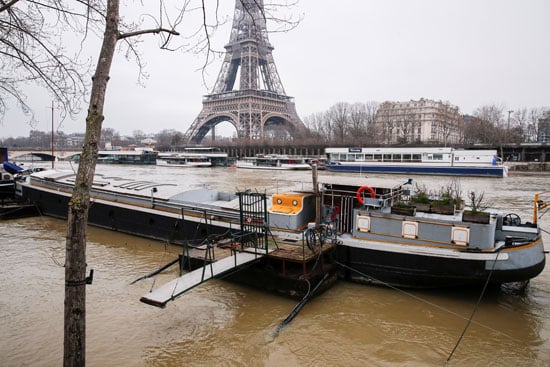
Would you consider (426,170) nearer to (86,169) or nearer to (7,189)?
(7,189)

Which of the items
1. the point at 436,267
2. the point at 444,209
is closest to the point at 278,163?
the point at 444,209

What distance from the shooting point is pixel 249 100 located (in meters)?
105

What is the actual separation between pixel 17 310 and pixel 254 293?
232 inches

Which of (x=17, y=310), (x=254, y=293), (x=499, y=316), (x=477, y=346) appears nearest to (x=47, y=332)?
(x=17, y=310)

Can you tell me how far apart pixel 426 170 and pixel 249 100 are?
63228mm

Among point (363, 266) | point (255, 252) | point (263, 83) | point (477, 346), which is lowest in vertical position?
point (477, 346)

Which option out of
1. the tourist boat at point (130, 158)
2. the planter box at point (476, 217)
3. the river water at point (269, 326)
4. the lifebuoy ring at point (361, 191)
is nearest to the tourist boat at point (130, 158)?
the tourist boat at point (130, 158)

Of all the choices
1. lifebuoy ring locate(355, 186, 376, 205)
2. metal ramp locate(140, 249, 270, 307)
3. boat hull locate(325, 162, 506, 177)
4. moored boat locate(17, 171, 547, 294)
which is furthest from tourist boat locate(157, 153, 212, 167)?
metal ramp locate(140, 249, 270, 307)

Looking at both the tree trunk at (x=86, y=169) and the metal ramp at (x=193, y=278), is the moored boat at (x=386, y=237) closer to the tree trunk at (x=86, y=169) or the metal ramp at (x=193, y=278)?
the metal ramp at (x=193, y=278)

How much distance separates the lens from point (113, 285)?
11352 millimetres

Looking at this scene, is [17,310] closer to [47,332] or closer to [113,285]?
[47,332]

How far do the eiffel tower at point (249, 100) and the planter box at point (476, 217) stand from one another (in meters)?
93.1

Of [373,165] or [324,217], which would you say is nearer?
[324,217]

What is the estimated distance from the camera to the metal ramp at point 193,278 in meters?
7.30
